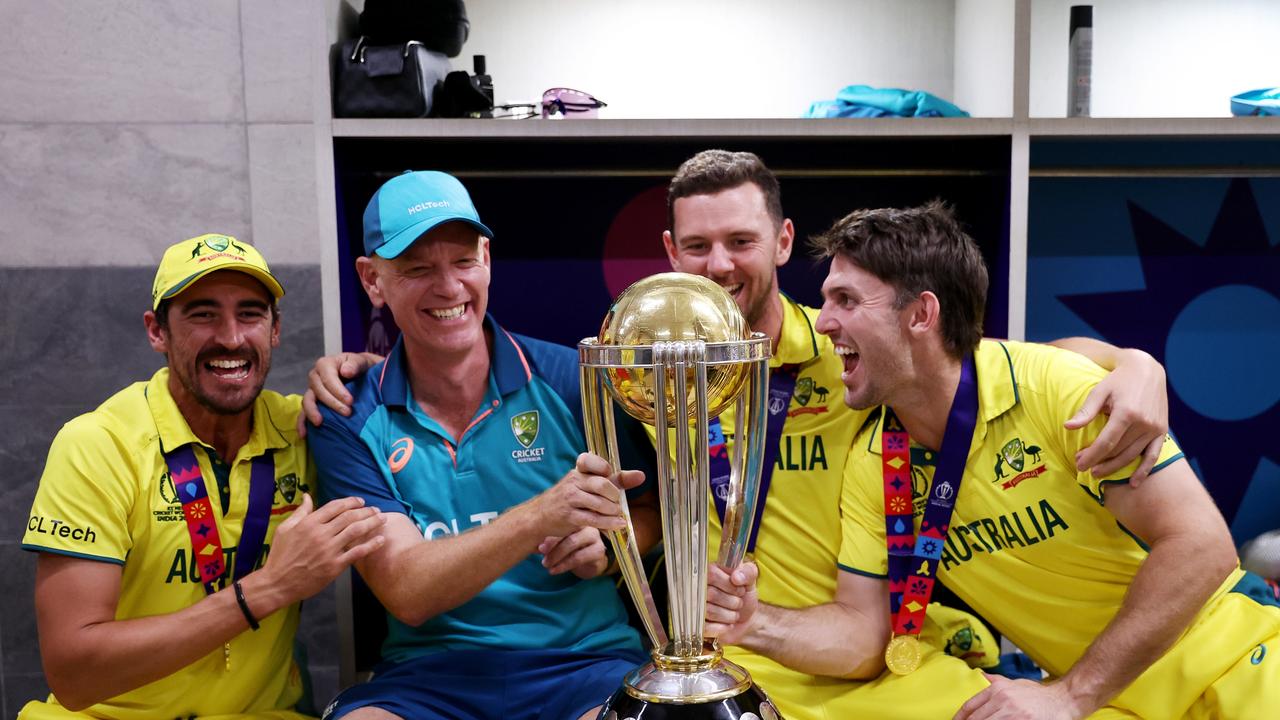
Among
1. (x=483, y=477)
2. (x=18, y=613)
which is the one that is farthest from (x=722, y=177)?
(x=18, y=613)

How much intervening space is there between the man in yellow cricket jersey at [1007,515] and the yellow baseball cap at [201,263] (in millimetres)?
933

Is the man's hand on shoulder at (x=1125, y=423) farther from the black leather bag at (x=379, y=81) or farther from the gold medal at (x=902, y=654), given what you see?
the black leather bag at (x=379, y=81)

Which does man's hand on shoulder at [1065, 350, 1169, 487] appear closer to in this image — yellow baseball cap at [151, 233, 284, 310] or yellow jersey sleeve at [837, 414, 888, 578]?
yellow jersey sleeve at [837, 414, 888, 578]

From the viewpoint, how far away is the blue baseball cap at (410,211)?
1697mm

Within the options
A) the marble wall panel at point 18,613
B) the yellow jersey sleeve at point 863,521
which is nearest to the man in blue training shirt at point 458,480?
the yellow jersey sleeve at point 863,521

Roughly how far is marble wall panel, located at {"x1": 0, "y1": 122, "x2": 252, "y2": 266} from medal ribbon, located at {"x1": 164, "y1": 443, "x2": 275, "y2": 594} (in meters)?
0.90

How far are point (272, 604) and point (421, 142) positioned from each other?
115 centimetres

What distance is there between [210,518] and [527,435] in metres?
0.51

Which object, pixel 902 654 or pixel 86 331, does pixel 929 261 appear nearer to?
pixel 902 654

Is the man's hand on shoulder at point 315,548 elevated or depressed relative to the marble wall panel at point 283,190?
depressed

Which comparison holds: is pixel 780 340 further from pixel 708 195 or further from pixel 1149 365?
pixel 1149 365

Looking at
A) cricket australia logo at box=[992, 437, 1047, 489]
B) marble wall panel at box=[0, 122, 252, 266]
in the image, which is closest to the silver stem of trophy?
cricket australia logo at box=[992, 437, 1047, 489]

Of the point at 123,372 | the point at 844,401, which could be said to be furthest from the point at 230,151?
the point at 844,401

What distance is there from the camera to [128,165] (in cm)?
244
